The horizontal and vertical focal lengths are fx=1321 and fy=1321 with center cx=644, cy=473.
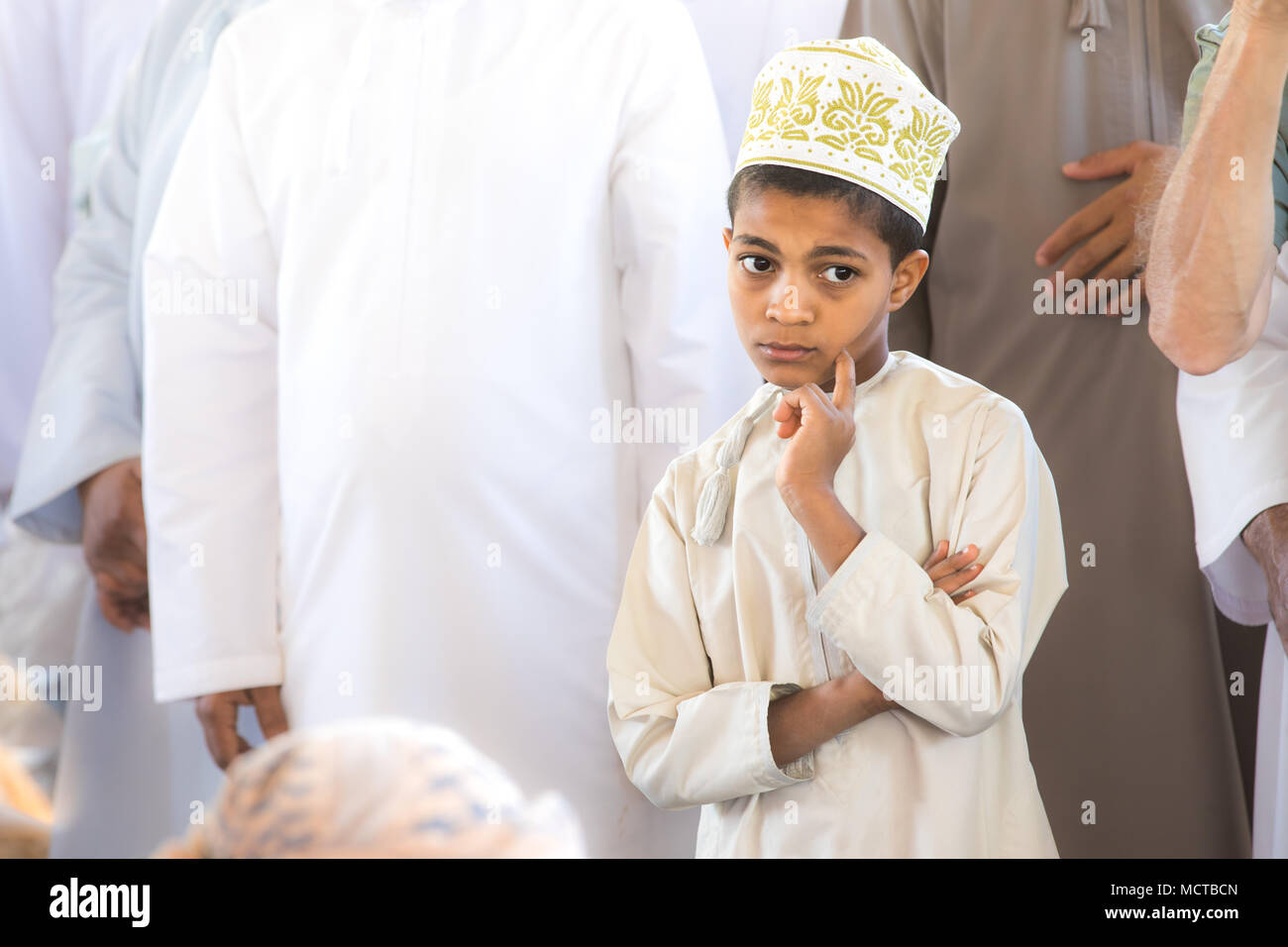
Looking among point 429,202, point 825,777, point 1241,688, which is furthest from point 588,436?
point 1241,688

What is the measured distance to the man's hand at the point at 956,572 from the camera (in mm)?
1646

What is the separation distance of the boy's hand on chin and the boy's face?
61 millimetres

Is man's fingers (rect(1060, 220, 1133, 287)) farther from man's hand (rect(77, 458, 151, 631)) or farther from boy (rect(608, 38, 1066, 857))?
man's hand (rect(77, 458, 151, 631))

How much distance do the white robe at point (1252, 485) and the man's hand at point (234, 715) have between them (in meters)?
1.45

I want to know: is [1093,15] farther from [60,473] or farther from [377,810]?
[60,473]

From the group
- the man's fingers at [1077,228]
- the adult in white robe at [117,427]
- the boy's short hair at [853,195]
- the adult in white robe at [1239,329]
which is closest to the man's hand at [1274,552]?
the adult in white robe at [1239,329]

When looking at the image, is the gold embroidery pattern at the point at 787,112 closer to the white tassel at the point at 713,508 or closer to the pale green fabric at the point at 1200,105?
the white tassel at the point at 713,508

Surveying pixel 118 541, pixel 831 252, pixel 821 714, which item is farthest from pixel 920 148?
pixel 118 541

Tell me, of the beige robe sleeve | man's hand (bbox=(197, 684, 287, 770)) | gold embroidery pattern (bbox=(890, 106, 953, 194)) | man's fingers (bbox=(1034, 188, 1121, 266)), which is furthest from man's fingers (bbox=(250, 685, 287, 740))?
man's fingers (bbox=(1034, 188, 1121, 266))

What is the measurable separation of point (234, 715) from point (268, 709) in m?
0.06

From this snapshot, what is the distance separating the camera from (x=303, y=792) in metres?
1.02

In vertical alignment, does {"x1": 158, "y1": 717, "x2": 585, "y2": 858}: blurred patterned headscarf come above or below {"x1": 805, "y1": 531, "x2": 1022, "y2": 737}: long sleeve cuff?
below

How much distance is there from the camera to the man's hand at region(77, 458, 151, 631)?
2158 millimetres

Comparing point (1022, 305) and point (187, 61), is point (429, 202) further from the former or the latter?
point (1022, 305)
